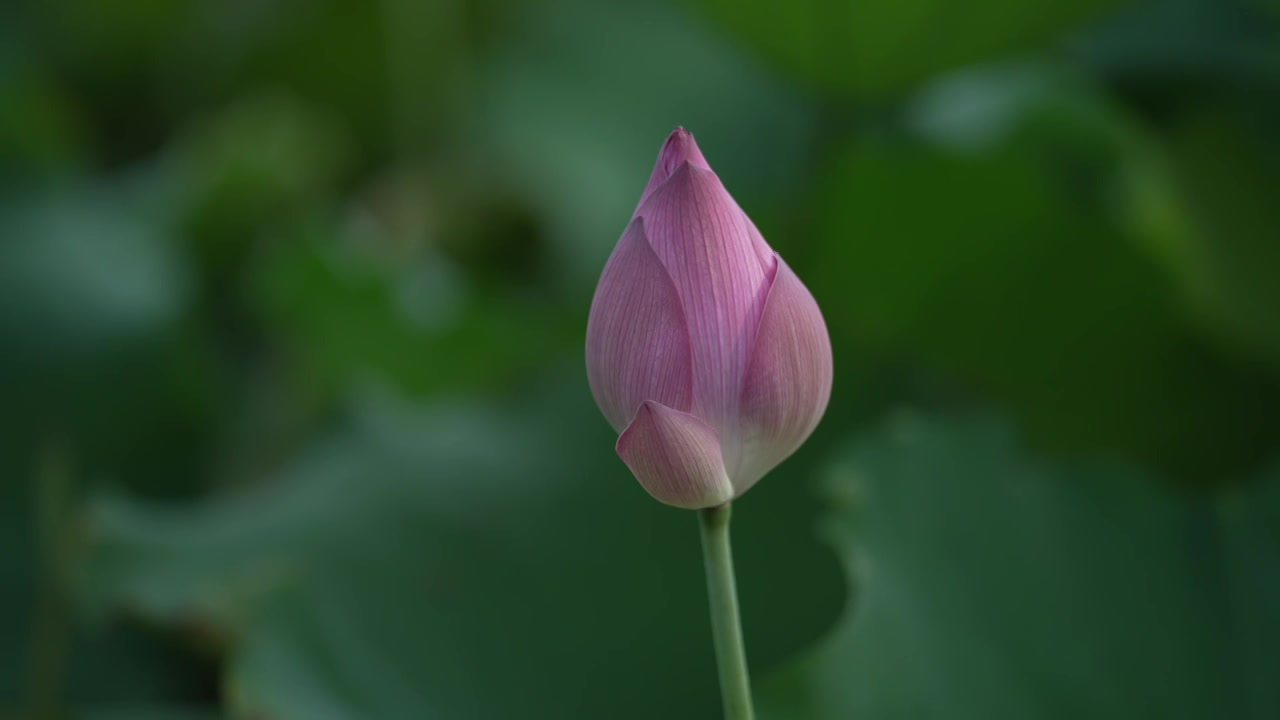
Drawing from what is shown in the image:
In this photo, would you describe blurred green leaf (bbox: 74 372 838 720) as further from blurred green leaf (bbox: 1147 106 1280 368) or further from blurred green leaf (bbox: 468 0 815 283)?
blurred green leaf (bbox: 468 0 815 283)

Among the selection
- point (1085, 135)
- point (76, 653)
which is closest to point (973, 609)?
point (1085, 135)

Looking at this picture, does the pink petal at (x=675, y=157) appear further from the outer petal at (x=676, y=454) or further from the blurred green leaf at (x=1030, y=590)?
the blurred green leaf at (x=1030, y=590)

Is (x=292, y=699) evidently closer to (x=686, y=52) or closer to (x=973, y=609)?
(x=973, y=609)

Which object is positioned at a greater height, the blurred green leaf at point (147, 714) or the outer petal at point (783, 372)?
the outer petal at point (783, 372)

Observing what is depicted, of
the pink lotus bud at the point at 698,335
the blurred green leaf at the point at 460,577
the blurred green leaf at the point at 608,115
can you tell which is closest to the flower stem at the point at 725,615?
the pink lotus bud at the point at 698,335

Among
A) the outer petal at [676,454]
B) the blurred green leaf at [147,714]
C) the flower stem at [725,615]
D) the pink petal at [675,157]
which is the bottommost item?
the blurred green leaf at [147,714]
